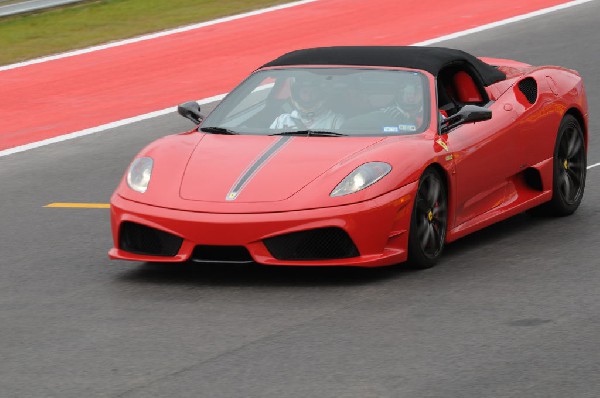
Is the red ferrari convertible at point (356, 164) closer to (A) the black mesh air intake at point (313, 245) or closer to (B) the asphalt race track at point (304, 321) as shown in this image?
(A) the black mesh air intake at point (313, 245)

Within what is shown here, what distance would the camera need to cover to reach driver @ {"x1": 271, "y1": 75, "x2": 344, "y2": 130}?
31.9 feet

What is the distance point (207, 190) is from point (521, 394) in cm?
290

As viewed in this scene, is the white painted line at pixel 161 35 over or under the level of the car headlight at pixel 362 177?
under

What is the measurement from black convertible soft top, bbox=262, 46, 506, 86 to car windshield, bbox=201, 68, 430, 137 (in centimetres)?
8

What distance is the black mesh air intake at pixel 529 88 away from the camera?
10711 mm

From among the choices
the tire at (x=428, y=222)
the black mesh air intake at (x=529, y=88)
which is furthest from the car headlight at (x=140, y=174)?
the black mesh air intake at (x=529, y=88)

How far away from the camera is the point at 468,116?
31.6ft

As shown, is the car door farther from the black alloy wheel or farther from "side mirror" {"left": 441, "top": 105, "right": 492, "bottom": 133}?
the black alloy wheel

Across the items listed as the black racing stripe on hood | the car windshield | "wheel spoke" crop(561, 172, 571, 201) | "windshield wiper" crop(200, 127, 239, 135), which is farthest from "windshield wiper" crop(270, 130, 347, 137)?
"wheel spoke" crop(561, 172, 571, 201)

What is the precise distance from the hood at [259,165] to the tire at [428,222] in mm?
409

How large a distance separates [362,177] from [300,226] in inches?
18.8

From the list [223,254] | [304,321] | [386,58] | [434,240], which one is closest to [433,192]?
[434,240]

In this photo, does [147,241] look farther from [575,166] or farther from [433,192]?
[575,166]

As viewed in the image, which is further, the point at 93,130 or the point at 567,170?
the point at 93,130
